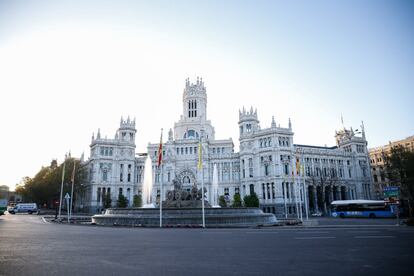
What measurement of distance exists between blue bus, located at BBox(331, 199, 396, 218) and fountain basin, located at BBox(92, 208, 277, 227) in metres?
31.5

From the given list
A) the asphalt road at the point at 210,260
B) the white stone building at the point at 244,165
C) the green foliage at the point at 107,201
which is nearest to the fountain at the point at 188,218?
the asphalt road at the point at 210,260

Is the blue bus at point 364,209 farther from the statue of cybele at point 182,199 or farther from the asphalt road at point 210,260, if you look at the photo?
the asphalt road at point 210,260

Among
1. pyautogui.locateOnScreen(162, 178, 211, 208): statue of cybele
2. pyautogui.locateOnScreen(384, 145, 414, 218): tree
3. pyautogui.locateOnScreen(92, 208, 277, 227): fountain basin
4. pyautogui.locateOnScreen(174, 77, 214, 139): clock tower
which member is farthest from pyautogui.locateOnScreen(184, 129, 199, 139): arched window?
pyautogui.locateOnScreen(92, 208, 277, 227): fountain basin

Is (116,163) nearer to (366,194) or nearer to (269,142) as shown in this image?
(269,142)

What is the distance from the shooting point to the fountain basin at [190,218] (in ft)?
106

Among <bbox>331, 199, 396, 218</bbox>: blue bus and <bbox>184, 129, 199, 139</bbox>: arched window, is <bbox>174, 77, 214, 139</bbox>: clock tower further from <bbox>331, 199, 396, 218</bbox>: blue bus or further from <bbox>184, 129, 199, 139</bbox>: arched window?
<bbox>331, 199, 396, 218</bbox>: blue bus

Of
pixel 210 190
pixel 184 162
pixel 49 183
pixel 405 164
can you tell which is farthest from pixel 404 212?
pixel 49 183

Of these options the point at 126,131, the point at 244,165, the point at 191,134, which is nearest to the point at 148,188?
the point at 244,165

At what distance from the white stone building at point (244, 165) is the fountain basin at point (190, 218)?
162 ft

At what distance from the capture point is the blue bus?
55094 mm

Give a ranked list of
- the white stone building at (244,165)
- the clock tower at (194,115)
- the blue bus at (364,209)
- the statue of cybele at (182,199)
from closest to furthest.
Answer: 1. the statue of cybele at (182,199)
2. the blue bus at (364,209)
3. the white stone building at (244,165)
4. the clock tower at (194,115)

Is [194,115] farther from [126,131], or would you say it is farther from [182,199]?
[182,199]

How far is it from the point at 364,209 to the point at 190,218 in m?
42.1

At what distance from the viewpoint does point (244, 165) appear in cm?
8931
